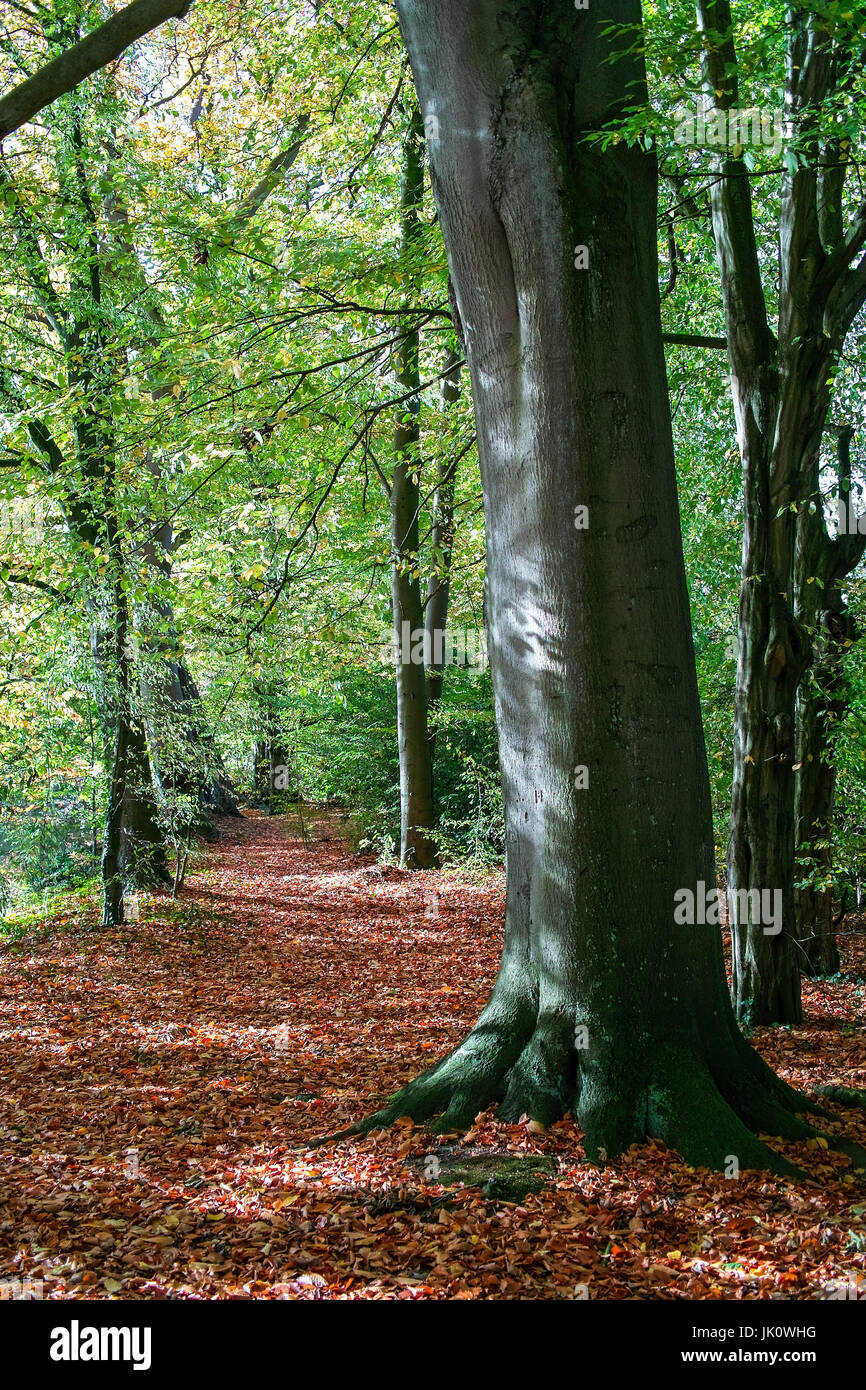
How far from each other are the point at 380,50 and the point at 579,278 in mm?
8643

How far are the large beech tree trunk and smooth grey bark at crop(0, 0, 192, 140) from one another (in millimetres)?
1721

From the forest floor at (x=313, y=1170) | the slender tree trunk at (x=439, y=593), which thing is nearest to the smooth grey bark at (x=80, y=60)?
the forest floor at (x=313, y=1170)

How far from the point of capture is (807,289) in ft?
19.3

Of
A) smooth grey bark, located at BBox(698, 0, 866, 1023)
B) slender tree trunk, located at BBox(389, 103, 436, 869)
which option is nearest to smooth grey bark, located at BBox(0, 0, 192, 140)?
smooth grey bark, located at BBox(698, 0, 866, 1023)

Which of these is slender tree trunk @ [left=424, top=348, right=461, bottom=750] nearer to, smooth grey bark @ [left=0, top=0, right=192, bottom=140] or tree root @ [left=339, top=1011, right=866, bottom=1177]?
smooth grey bark @ [left=0, top=0, right=192, bottom=140]

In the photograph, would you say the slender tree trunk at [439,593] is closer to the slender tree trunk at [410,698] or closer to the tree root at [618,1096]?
the slender tree trunk at [410,698]

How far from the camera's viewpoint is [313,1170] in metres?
3.97

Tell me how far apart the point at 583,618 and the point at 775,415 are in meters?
2.77

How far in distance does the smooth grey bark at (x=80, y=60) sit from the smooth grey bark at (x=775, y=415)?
10.2 feet

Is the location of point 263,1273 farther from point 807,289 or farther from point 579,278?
point 807,289

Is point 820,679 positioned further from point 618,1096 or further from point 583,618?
point 618,1096

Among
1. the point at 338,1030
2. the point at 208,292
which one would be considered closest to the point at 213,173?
the point at 208,292

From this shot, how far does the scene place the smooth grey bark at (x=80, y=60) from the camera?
4852 mm

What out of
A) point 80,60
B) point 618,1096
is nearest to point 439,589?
point 80,60
